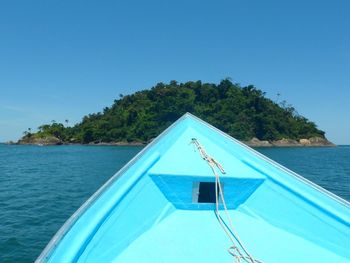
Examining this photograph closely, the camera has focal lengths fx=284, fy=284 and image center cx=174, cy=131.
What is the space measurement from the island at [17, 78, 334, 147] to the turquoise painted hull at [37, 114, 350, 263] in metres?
85.0

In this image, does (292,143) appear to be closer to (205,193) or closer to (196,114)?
(196,114)

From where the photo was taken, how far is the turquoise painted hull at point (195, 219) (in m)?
2.29

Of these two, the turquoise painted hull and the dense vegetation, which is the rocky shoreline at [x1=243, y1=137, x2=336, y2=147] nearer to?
the dense vegetation

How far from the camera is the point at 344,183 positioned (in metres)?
20.2

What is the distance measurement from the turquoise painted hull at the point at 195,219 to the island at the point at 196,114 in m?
85.0

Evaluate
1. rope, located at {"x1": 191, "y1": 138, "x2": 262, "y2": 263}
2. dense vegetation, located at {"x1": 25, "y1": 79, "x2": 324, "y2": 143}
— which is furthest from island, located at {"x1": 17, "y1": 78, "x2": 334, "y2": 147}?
rope, located at {"x1": 191, "y1": 138, "x2": 262, "y2": 263}

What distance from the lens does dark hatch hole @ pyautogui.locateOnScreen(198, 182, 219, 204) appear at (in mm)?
3260

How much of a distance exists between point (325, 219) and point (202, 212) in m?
1.19

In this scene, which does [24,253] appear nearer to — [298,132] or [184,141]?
[184,141]

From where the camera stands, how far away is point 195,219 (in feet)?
9.39

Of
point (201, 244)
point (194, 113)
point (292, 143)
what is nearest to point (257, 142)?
point (292, 143)

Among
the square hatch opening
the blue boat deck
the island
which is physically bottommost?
the blue boat deck

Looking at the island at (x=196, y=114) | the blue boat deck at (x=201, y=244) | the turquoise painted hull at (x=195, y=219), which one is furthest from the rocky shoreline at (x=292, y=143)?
the blue boat deck at (x=201, y=244)

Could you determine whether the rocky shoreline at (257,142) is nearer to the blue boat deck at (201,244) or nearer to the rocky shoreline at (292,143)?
the rocky shoreline at (292,143)
